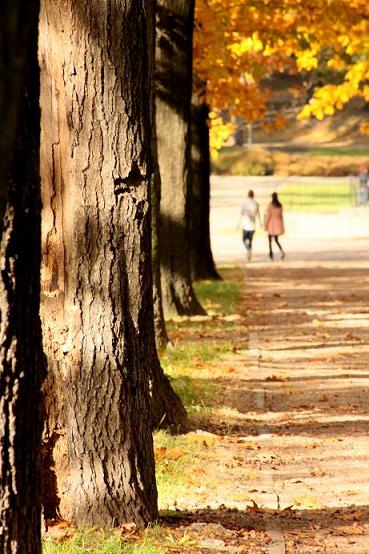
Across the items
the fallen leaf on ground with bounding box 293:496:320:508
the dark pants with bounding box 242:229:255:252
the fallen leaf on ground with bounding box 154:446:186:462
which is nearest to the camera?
the fallen leaf on ground with bounding box 293:496:320:508

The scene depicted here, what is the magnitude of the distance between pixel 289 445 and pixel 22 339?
5.57 meters

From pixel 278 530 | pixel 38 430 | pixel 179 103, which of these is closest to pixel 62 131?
pixel 278 530

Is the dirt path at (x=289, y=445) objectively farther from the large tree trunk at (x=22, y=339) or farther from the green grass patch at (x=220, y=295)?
the large tree trunk at (x=22, y=339)

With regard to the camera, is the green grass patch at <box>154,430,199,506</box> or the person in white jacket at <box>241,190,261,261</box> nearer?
the green grass patch at <box>154,430,199,506</box>

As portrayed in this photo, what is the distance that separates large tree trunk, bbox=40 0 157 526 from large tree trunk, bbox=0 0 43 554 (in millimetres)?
2022

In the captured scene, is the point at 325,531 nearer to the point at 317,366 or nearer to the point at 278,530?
the point at 278,530

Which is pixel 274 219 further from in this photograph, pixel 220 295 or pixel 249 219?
pixel 220 295

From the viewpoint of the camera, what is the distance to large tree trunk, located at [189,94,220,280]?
83.9 feet

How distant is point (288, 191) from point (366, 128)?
2690cm

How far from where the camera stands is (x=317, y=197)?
169ft

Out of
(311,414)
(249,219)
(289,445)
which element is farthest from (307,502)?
(249,219)

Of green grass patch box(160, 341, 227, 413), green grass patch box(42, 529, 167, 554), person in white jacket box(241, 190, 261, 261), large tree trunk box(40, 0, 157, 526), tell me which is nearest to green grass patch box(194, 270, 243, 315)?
green grass patch box(160, 341, 227, 413)

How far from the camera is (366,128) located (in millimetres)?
26203

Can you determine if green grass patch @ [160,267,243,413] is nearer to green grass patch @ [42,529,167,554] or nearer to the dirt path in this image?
the dirt path
